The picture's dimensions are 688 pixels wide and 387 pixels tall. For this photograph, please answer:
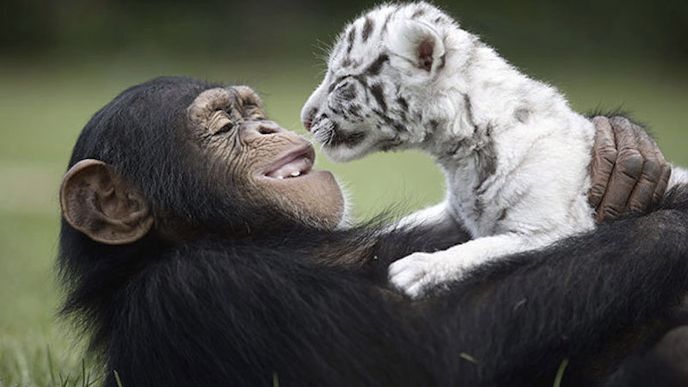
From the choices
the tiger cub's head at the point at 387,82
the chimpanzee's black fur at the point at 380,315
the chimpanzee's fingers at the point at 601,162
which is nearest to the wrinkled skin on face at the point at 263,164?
the tiger cub's head at the point at 387,82

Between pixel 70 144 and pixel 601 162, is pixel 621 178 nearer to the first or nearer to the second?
pixel 601 162

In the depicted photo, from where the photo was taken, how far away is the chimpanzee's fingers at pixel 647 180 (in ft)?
13.1

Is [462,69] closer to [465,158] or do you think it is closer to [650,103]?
[465,158]

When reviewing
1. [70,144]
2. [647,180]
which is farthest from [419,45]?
[70,144]

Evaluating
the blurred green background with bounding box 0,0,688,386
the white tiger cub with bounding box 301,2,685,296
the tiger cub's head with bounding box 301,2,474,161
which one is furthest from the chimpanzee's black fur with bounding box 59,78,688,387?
the blurred green background with bounding box 0,0,688,386

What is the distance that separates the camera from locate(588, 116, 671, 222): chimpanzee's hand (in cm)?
395

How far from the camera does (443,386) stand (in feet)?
11.1

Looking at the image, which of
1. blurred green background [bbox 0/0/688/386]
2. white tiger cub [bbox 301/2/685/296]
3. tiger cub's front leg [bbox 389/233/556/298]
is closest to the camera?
tiger cub's front leg [bbox 389/233/556/298]

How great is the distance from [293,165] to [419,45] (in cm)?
68

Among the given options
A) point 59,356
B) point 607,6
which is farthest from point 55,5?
point 59,356

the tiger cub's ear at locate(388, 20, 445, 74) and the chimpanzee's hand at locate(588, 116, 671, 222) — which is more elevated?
the tiger cub's ear at locate(388, 20, 445, 74)

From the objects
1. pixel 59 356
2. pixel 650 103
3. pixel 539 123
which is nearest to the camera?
pixel 539 123

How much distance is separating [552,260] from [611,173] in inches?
25.0

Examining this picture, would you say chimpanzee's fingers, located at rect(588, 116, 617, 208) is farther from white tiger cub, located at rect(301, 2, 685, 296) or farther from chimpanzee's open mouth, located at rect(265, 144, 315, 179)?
chimpanzee's open mouth, located at rect(265, 144, 315, 179)
